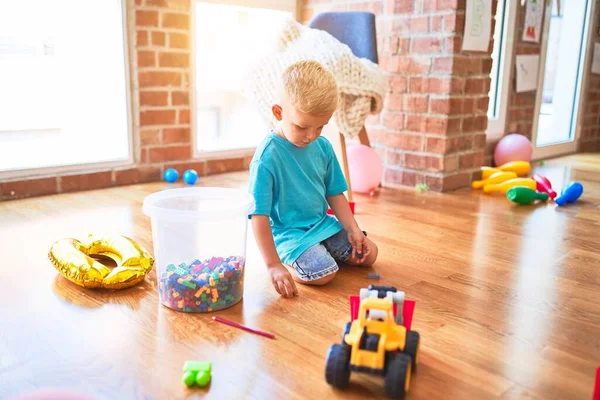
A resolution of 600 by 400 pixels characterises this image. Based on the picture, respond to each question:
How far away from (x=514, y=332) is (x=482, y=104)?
68.1 inches

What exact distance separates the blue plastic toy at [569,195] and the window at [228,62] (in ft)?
4.94

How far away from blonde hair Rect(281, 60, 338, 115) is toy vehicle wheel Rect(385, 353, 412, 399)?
0.61 m

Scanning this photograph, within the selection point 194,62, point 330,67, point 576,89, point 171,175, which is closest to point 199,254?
point 330,67

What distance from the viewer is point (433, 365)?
104 cm

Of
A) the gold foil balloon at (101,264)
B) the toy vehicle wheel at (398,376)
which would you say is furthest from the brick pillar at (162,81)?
the toy vehicle wheel at (398,376)

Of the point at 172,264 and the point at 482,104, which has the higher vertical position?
the point at 482,104

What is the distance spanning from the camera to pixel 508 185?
2.56 meters

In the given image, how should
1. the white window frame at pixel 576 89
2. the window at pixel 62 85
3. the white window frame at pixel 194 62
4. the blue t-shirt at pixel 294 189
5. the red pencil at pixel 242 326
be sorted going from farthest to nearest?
the white window frame at pixel 576 89
the white window frame at pixel 194 62
the window at pixel 62 85
the blue t-shirt at pixel 294 189
the red pencil at pixel 242 326

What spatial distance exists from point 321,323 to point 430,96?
1.60 m

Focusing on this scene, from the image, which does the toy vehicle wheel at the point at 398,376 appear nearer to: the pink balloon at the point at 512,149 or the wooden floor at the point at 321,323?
→ the wooden floor at the point at 321,323

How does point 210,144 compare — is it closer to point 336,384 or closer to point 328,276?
point 328,276

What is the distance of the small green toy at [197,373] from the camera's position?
949 mm

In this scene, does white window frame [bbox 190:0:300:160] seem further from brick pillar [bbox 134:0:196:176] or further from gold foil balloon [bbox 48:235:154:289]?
gold foil balloon [bbox 48:235:154:289]

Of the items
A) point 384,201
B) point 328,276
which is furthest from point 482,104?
point 328,276
